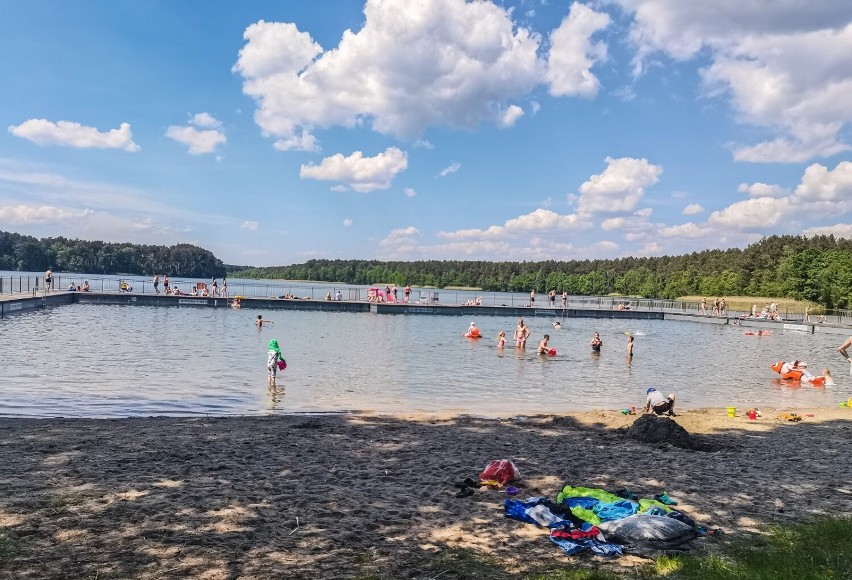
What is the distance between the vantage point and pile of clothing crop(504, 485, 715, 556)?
5.55 metres

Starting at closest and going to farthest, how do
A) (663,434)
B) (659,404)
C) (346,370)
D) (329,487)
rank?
(329,487) → (663,434) → (659,404) → (346,370)

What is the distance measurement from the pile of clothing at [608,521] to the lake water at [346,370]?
794 centimetres

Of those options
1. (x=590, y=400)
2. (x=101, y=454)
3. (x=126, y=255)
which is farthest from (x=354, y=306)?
(x=126, y=255)

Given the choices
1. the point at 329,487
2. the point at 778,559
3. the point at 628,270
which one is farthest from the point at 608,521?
the point at 628,270

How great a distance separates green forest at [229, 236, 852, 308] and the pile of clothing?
87.1m

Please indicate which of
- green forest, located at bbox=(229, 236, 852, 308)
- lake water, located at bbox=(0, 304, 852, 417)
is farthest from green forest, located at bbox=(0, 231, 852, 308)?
lake water, located at bbox=(0, 304, 852, 417)

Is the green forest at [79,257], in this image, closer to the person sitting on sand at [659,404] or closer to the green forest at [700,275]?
the green forest at [700,275]

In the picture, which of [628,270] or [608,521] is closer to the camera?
[608,521]

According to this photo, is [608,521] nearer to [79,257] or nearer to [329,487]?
[329,487]

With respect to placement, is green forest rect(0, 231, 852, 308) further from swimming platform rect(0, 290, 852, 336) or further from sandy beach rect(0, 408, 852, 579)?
sandy beach rect(0, 408, 852, 579)

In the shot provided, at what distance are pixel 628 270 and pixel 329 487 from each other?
168m

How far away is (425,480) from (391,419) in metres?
5.12

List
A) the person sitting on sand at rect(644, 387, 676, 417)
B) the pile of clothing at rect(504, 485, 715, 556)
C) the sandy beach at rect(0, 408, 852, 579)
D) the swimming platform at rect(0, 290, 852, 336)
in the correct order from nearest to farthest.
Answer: the sandy beach at rect(0, 408, 852, 579)
the pile of clothing at rect(504, 485, 715, 556)
the person sitting on sand at rect(644, 387, 676, 417)
the swimming platform at rect(0, 290, 852, 336)

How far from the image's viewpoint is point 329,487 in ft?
24.3
